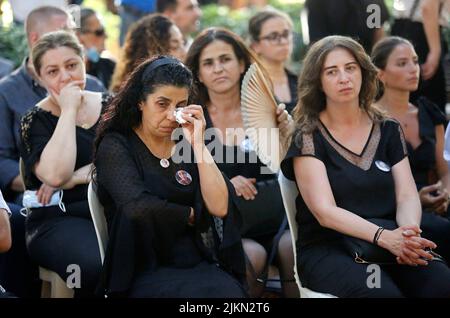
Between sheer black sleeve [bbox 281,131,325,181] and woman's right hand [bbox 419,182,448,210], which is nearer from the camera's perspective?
sheer black sleeve [bbox 281,131,325,181]

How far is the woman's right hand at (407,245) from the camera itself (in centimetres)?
405

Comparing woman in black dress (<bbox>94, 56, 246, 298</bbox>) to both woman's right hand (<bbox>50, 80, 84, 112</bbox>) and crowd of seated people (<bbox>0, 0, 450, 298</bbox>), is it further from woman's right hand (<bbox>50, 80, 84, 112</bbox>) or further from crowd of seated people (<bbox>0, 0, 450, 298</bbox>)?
woman's right hand (<bbox>50, 80, 84, 112</bbox>)

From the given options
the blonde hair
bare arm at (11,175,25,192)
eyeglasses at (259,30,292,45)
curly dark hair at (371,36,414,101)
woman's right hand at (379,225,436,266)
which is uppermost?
eyeglasses at (259,30,292,45)

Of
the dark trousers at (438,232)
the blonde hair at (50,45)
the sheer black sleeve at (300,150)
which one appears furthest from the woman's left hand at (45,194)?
the dark trousers at (438,232)

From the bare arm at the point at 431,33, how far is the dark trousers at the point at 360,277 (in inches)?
94.8

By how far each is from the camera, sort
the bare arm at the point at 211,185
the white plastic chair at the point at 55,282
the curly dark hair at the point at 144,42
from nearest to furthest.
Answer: the bare arm at the point at 211,185
the white plastic chair at the point at 55,282
the curly dark hair at the point at 144,42

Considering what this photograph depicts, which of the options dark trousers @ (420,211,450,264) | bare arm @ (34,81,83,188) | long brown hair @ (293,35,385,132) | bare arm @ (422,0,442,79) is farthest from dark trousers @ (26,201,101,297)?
bare arm @ (422,0,442,79)

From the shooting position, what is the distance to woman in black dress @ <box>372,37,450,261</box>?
17.8ft

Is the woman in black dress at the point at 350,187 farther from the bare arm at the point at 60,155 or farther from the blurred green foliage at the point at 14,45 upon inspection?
the blurred green foliage at the point at 14,45

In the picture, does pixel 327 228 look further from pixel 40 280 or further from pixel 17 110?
pixel 17 110

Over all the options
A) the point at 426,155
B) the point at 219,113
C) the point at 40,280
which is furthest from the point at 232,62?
the point at 40,280

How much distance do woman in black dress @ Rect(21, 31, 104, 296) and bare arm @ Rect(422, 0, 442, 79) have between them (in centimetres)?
258

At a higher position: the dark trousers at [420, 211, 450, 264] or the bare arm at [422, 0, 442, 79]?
the bare arm at [422, 0, 442, 79]
